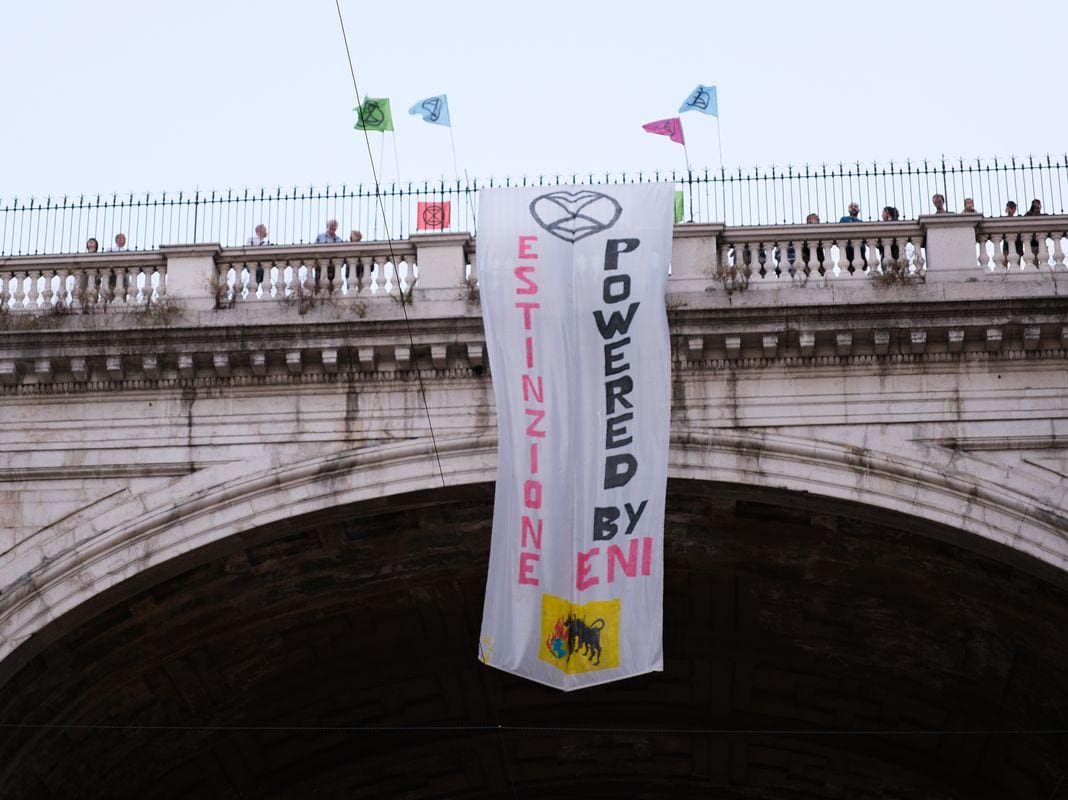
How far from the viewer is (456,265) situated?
77.9 feet

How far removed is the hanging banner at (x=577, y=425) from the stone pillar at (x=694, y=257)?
839 millimetres

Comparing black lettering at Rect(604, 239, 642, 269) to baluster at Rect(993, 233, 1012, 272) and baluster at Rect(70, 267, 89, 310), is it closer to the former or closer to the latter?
baluster at Rect(993, 233, 1012, 272)

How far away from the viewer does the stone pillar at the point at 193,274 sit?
23.9 m

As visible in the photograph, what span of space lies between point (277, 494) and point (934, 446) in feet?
21.1

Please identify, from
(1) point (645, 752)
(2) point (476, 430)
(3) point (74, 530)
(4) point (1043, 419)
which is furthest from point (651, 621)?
(1) point (645, 752)

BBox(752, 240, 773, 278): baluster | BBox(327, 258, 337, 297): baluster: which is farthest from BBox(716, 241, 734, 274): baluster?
BBox(327, 258, 337, 297): baluster

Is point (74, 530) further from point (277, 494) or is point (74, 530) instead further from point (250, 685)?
point (250, 685)

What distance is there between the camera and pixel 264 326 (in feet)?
76.1

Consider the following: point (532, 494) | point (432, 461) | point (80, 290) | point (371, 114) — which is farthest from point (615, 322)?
point (80, 290)

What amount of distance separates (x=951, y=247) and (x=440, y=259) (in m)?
5.17

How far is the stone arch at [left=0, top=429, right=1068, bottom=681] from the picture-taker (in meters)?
22.4

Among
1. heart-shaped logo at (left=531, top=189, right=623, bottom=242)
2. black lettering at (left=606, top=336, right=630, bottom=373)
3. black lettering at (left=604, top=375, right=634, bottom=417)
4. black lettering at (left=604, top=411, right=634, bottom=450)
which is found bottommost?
black lettering at (left=604, top=411, right=634, bottom=450)

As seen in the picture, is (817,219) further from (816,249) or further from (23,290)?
(23,290)

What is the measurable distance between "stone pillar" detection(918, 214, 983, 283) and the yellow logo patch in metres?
4.94
